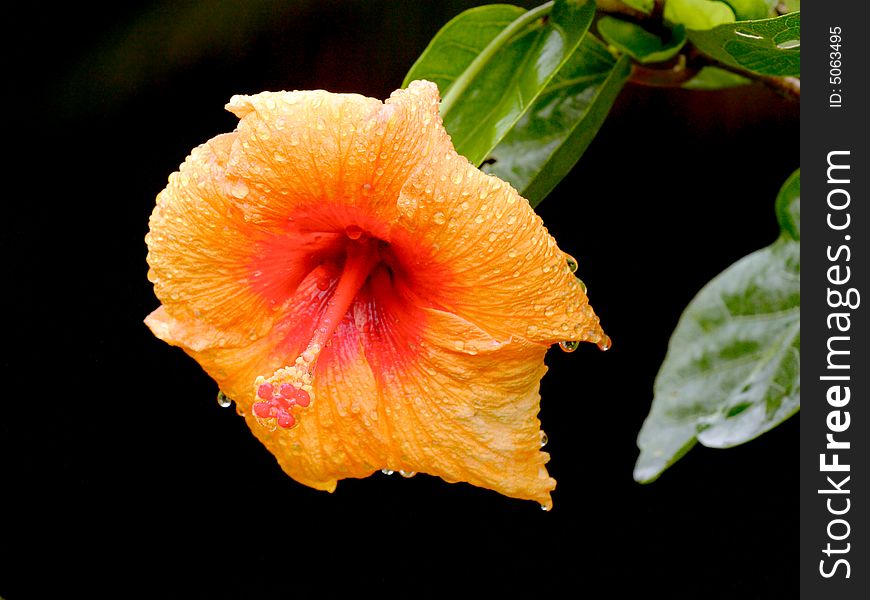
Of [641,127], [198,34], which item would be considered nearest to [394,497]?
[641,127]

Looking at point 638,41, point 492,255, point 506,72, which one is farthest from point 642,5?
point 492,255

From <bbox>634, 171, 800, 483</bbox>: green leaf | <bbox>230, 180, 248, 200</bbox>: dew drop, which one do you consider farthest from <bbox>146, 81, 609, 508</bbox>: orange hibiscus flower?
<bbox>634, 171, 800, 483</bbox>: green leaf

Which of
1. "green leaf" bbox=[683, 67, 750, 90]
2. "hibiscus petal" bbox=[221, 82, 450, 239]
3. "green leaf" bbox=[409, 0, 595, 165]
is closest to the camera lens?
"hibiscus petal" bbox=[221, 82, 450, 239]

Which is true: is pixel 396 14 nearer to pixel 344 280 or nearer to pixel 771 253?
pixel 771 253

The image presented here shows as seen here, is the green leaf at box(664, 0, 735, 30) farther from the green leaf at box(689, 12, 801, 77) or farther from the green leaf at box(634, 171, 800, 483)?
the green leaf at box(634, 171, 800, 483)

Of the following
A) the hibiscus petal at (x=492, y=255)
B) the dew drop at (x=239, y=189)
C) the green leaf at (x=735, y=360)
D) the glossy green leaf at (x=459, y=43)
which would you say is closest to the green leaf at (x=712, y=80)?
the green leaf at (x=735, y=360)

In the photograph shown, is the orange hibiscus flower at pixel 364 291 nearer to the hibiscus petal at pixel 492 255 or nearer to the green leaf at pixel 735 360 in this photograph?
the hibiscus petal at pixel 492 255
